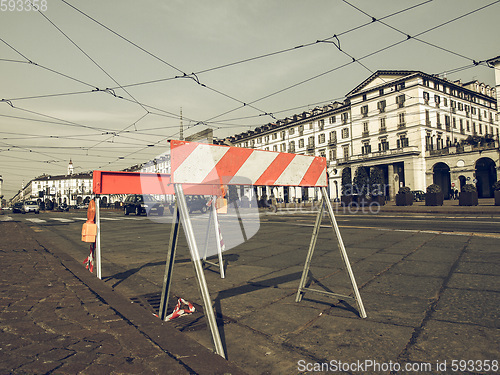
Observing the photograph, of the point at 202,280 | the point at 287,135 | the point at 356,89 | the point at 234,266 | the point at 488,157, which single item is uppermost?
the point at 356,89

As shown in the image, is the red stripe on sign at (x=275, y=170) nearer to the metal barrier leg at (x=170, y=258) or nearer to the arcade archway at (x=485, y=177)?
the metal barrier leg at (x=170, y=258)

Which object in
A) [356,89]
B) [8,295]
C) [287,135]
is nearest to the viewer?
[8,295]

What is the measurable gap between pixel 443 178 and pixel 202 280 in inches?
2102

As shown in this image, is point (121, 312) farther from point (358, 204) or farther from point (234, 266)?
point (358, 204)

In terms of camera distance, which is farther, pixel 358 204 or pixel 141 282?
pixel 358 204

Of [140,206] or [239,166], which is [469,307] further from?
[140,206]

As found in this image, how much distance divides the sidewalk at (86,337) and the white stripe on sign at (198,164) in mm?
1210

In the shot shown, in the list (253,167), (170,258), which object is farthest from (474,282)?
(170,258)

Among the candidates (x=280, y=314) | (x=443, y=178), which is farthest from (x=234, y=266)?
(x=443, y=178)

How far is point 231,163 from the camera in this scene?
281cm

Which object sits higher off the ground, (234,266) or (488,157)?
(488,157)

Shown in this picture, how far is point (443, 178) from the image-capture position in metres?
46.9

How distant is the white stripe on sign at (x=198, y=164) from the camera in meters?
2.48

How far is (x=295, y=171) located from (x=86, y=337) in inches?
92.9
